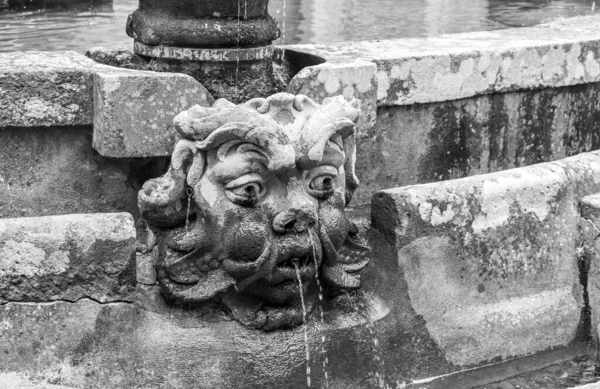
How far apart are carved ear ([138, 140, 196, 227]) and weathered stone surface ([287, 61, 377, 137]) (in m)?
0.60

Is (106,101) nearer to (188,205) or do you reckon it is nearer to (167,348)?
(188,205)

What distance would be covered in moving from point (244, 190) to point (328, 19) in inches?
210

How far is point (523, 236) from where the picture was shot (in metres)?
4.32

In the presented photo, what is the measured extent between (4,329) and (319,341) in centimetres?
106

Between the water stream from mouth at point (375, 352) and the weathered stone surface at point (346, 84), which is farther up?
the weathered stone surface at point (346, 84)

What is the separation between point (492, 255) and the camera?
4254 mm

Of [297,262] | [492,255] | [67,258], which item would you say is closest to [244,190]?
[297,262]

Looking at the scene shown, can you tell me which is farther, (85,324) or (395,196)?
(395,196)

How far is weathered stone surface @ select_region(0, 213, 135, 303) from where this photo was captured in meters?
3.48

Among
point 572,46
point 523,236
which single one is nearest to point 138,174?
point 523,236

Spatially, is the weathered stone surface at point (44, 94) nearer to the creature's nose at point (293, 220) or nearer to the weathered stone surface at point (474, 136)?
the creature's nose at point (293, 220)

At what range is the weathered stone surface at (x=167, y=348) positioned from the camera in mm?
3512

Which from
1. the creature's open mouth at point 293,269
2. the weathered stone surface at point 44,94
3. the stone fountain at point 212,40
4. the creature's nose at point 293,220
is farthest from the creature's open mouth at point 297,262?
the weathered stone surface at point 44,94

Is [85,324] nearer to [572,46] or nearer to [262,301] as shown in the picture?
[262,301]
